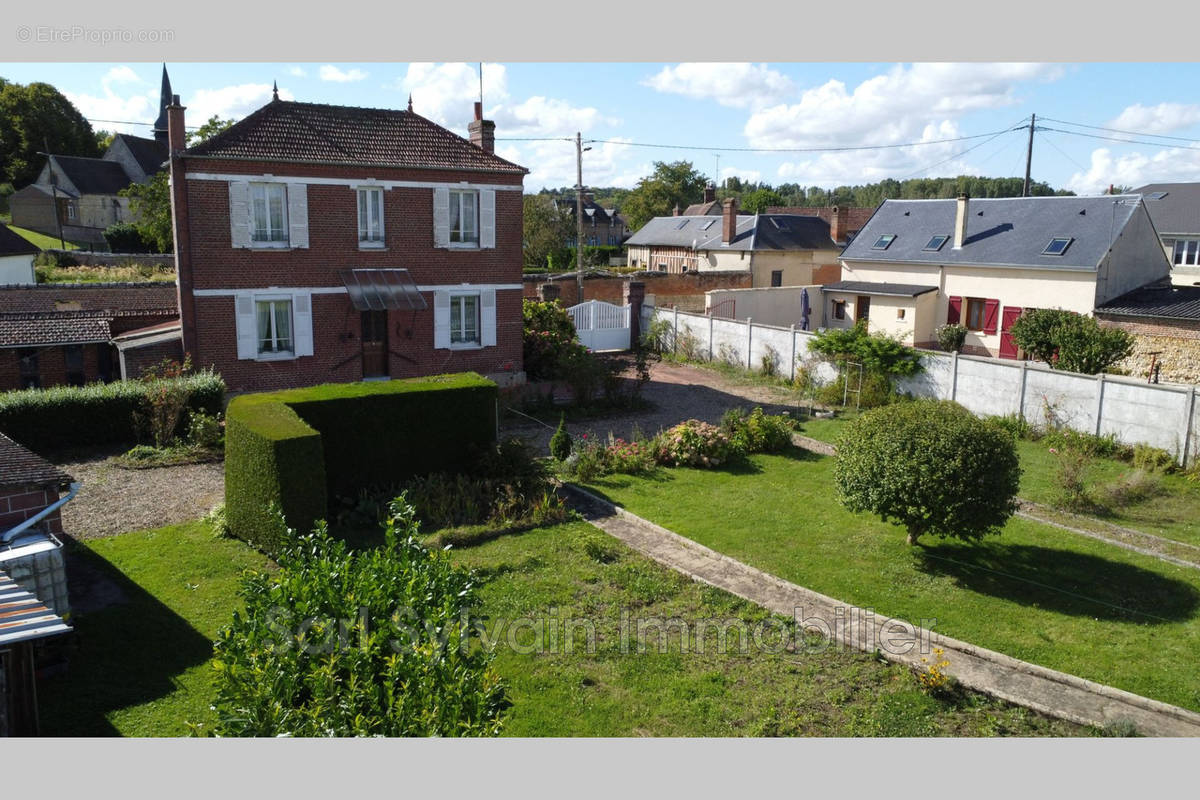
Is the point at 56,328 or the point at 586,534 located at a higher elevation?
the point at 56,328

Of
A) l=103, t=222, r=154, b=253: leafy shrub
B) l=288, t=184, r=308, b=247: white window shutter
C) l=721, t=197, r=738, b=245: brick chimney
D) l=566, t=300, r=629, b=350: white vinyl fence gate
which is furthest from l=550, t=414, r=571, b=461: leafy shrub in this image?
l=103, t=222, r=154, b=253: leafy shrub

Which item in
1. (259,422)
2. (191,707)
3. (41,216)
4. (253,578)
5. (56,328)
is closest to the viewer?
(253,578)

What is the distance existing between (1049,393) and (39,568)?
1910cm

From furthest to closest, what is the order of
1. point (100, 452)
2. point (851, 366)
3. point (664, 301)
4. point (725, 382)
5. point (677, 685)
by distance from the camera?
point (664, 301) < point (725, 382) < point (851, 366) < point (100, 452) < point (677, 685)

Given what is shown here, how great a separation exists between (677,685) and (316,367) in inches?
604

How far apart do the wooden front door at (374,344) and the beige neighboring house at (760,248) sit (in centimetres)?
2388

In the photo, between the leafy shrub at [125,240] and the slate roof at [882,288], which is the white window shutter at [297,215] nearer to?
the slate roof at [882,288]

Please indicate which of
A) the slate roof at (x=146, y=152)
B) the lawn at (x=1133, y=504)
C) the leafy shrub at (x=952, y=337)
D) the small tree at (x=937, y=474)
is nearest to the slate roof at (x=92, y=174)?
the slate roof at (x=146, y=152)

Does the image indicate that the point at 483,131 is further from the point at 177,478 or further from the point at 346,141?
the point at 177,478

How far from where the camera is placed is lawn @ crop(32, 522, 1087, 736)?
24.6 ft

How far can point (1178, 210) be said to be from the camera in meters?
42.7

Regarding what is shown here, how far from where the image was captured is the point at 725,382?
2562 cm

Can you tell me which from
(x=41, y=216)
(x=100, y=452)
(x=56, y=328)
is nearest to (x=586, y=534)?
(x=100, y=452)

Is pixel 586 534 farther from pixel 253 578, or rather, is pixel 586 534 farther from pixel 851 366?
pixel 851 366
